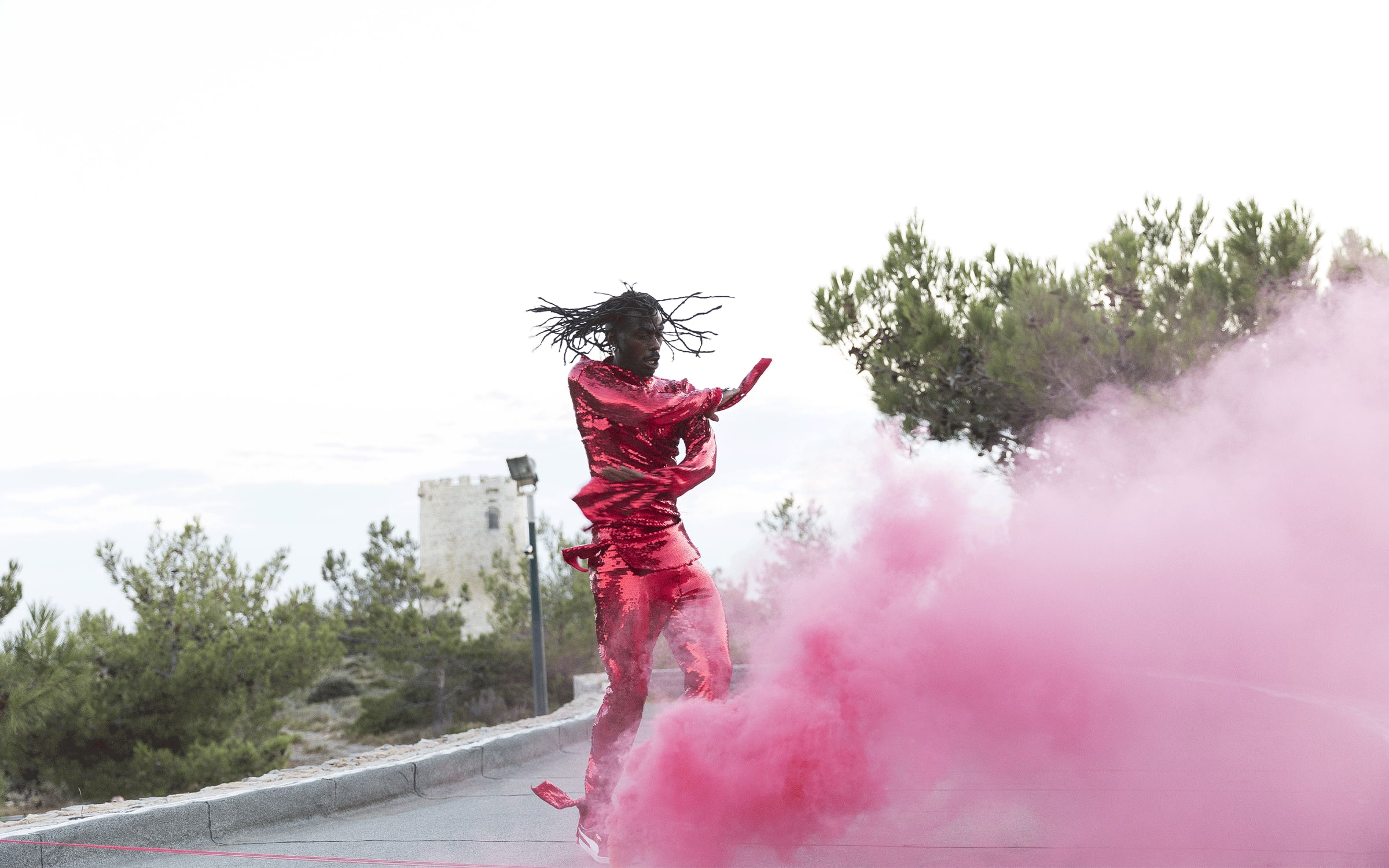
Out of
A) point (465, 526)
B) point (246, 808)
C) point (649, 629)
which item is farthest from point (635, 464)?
point (465, 526)

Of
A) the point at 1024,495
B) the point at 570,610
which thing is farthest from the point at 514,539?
the point at 1024,495

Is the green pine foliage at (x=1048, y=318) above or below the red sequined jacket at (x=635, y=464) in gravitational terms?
above

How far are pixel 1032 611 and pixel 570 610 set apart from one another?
69.4 ft

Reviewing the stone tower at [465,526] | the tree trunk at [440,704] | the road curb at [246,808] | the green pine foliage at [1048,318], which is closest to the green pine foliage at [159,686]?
the tree trunk at [440,704]

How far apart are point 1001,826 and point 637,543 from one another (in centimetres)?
203

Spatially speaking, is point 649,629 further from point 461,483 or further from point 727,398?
point 461,483

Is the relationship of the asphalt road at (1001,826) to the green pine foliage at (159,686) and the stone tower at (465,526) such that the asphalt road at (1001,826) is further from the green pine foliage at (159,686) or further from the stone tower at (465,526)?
the stone tower at (465,526)

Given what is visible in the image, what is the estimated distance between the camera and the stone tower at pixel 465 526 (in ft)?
154

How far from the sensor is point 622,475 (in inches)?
145

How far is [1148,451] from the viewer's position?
7.48m

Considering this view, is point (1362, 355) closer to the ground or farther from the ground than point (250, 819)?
farther from the ground

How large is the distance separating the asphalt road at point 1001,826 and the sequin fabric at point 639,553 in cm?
75

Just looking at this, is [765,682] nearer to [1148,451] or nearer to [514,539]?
[1148,451]

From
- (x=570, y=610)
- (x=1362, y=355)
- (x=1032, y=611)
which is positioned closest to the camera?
(x=1032, y=611)
